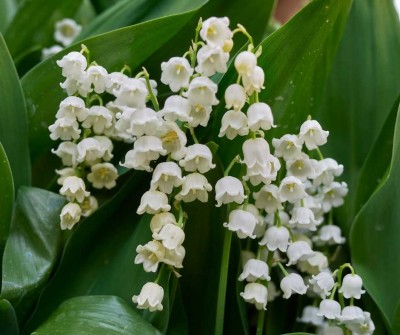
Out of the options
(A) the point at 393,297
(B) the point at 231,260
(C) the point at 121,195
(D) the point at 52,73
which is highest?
(D) the point at 52,73

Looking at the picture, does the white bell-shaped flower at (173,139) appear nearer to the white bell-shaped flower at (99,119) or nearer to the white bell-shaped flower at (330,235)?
the white bell-shaped flower at (99,119)

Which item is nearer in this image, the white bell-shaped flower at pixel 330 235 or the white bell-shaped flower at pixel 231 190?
the white bell-shaped flower at pixel 231 190

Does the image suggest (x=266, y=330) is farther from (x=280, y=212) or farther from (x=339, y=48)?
(x=339, y=48)

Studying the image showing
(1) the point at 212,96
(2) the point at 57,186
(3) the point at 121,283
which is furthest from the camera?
(2) the point at 57,186

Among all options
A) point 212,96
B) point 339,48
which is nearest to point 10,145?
point 212,96

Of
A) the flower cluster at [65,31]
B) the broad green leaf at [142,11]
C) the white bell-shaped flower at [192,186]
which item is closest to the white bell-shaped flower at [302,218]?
the white bell-shaped flower at [192,186]
